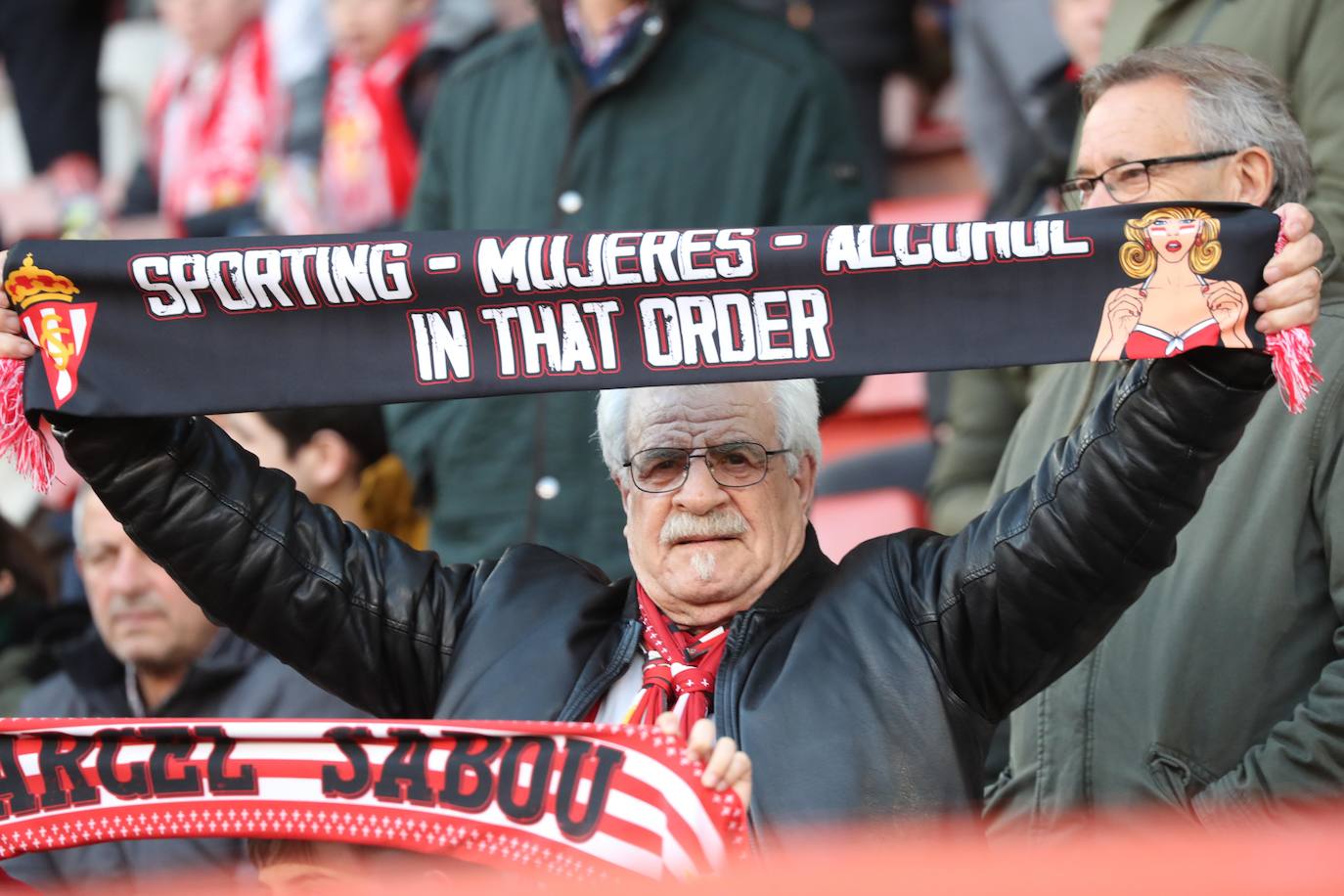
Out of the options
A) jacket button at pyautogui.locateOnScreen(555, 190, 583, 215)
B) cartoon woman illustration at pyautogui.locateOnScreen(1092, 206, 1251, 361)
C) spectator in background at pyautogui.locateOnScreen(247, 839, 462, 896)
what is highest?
jacket button at pyautogui.locateOnScreen(555, 190, 583, 215)

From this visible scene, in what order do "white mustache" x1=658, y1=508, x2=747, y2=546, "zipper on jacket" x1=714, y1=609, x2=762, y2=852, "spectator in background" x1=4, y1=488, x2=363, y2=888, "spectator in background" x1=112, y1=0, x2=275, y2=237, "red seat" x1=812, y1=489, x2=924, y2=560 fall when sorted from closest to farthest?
1. "zipper on jacket" x1=714, y1=609, x2=762, y2=852
2. "white mustache" x1=658, y1=508, x2=747, y2=546
3. "spectator in background" x1=4, y1=488, x2=363, y2=888
4. "red seat" x1=812, y1=489, x2=924, y2=560
5. "spectator in background" x1=112, y1=0, x2=275, y2=237

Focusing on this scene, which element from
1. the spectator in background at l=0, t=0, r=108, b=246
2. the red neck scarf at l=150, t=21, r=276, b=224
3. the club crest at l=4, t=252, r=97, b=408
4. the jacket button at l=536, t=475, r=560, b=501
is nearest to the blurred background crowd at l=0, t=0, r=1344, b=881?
the jacket button at l=536, t=475, r=560, b=501

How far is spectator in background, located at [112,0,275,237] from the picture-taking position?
6.74 m

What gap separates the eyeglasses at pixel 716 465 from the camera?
3227 mm

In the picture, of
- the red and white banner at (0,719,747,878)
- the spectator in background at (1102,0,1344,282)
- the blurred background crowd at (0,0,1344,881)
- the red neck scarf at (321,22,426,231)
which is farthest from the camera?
the red neck scarf at (321,22,426,231)

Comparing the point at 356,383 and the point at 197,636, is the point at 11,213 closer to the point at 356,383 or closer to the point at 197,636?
the point at 197,636

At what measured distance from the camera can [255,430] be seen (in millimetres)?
4695

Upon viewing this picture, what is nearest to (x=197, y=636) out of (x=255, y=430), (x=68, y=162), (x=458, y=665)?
(x=255, y=430)

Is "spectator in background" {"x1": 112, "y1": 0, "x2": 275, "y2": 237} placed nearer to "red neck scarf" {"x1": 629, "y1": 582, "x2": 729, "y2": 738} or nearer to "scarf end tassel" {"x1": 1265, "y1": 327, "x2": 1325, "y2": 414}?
"red neck scarf" {"x1": 629, "y1": 582, "x2": 729, "y2": 738}

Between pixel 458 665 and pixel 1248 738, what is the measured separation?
121cm

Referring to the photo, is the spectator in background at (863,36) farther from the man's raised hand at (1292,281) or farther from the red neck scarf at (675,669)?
the man's raised hand at (1292,281)

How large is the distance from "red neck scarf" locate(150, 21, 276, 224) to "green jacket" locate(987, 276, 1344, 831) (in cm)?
420

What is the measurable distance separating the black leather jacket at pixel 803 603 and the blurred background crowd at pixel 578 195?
386 millimetres

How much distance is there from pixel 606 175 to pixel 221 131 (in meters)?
2.61
